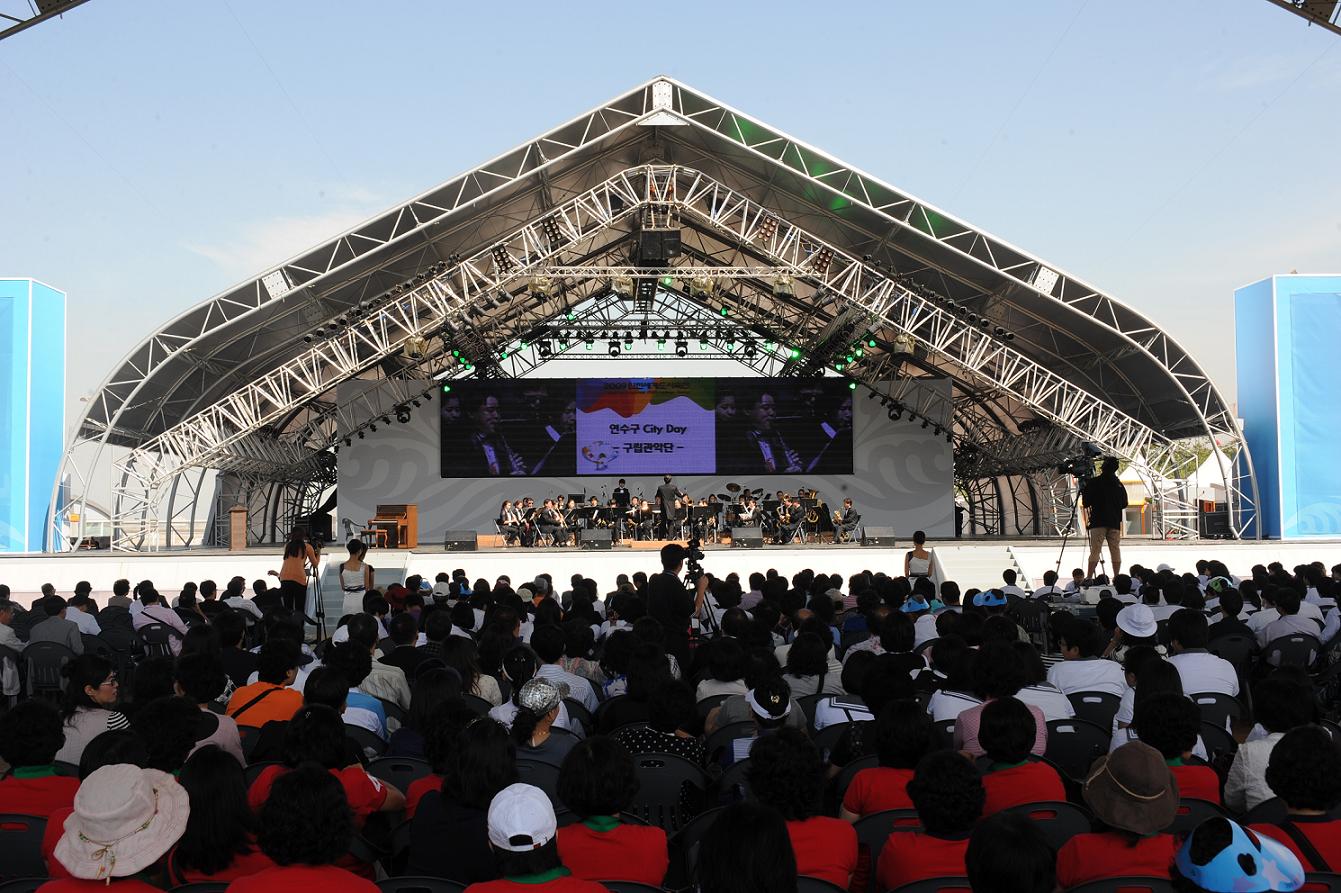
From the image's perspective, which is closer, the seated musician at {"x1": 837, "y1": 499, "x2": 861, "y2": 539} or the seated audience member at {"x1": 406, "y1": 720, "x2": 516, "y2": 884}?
the seated audience member at {"x1": 406, "y1": 720, "x2": 516, "y2": 884}

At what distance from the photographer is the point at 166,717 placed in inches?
165

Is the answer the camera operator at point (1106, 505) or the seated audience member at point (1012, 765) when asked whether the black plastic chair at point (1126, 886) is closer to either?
the seated audience member at point (1012, 765)

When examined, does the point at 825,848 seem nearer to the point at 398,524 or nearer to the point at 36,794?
the point at 36,794

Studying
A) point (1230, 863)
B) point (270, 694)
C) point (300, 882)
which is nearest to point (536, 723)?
point (270, 694)

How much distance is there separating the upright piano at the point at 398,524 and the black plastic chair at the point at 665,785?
21.9m

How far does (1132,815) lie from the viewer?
311 cm

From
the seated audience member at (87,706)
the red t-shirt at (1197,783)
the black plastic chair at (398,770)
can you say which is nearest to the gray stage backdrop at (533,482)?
the seated audience member at (87,706)

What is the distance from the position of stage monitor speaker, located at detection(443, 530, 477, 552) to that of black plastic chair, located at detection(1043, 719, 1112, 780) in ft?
57.4

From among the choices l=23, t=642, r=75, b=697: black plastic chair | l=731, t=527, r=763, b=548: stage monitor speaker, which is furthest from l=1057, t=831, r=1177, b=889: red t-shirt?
l=731, t=527, r=763, b=548: stage monitor speaker

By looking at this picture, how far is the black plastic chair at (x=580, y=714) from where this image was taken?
589 centimetres

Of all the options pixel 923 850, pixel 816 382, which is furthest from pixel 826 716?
pixel 816 382

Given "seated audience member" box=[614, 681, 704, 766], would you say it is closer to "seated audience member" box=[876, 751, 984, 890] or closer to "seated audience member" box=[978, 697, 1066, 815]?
"seated audience member" box=[978, 697, 1066, 815]

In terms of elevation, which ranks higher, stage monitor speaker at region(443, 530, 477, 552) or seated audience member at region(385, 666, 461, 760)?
stage monitor speaker at region(443, 530, 477, 552)

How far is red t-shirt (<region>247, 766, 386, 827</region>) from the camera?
4.07 meters
